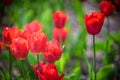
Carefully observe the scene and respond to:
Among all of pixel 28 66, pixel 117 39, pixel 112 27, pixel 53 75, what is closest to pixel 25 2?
pixel 112 27

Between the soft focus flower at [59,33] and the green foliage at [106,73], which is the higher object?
the soft focus flower at [59,33]

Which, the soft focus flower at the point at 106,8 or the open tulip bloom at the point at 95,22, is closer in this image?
the open tulip bloom at the point at 95,22

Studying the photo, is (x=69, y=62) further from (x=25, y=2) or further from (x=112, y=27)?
(x=25, y=2)

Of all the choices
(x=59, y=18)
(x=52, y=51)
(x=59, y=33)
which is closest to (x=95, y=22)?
(x=52, y=51)

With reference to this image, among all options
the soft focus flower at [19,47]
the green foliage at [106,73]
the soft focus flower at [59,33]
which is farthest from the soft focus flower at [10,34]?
the soft focus flower at [59,33]

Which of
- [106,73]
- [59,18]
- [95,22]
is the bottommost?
[106,73]

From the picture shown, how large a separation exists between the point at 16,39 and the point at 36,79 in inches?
9.0

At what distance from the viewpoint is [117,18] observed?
3.46m

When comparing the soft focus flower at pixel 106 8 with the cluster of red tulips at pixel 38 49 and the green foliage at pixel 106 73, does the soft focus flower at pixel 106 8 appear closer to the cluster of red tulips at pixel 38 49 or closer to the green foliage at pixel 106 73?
the green foliage at pixel 106 73

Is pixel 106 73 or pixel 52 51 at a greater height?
pixel 52 51

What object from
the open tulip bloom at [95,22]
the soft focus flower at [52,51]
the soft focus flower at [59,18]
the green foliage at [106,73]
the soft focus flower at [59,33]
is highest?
the open tulip bloom at [95,22]

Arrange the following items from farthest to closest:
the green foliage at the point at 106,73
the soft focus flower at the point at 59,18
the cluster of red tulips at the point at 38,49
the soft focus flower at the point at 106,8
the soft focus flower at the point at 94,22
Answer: the soft focus flower at the point at 59,18 < the soft focus flower at the point at 106,8 < the green foliage at the point at 106,73 < the soft focus flower at the point at 94,22 < the cluster of red tulips at the point at 38,49

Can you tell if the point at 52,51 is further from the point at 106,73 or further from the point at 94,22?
the point at 106,73

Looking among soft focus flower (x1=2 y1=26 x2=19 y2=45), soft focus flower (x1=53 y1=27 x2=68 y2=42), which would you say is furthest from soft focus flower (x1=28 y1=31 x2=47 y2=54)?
soft focus flower (x1=53 y1=27 x2=68 y2=42)
